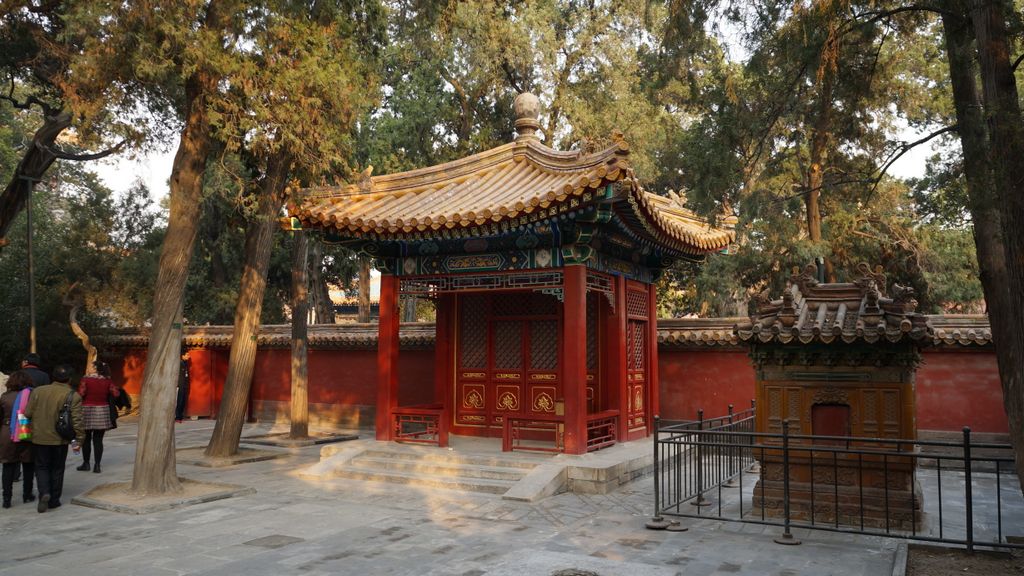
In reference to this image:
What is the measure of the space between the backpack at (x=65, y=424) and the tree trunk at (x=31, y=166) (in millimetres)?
6933

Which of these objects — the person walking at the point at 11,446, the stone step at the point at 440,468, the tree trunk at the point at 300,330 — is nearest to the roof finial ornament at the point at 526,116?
the stone step at the point at 440,468

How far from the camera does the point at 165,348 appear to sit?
898 centimetres

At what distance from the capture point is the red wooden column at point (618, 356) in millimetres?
11594

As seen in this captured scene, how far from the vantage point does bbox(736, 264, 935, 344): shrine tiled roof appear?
704cm

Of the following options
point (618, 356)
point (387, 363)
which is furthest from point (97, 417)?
point (618, 356)

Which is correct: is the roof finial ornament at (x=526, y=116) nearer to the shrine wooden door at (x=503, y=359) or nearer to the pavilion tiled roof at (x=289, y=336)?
the shrine wooden door at (x=503, y=359)

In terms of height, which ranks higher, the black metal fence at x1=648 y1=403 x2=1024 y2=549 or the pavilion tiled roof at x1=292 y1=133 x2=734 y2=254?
the pavilion tiled roof at x1=292 y1=133 x2=734 y2=254

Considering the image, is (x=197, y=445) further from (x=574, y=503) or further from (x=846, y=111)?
(x=846, y=111)

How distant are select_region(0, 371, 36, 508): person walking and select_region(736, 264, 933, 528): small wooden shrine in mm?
7782

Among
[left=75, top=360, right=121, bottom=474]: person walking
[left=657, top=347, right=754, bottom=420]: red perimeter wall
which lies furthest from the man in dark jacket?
[left=657, top=347, right=754, bottom=420]: red perimeter wall

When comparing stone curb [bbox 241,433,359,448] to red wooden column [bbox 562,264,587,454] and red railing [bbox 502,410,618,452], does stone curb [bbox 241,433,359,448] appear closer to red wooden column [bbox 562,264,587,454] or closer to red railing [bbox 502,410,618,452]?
red railing [bbox 502,410,618,452]

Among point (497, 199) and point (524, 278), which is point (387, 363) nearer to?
point (524, 278)

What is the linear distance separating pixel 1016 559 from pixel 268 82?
8.97m

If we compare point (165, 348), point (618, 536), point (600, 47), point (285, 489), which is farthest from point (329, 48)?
point (600, 47)
